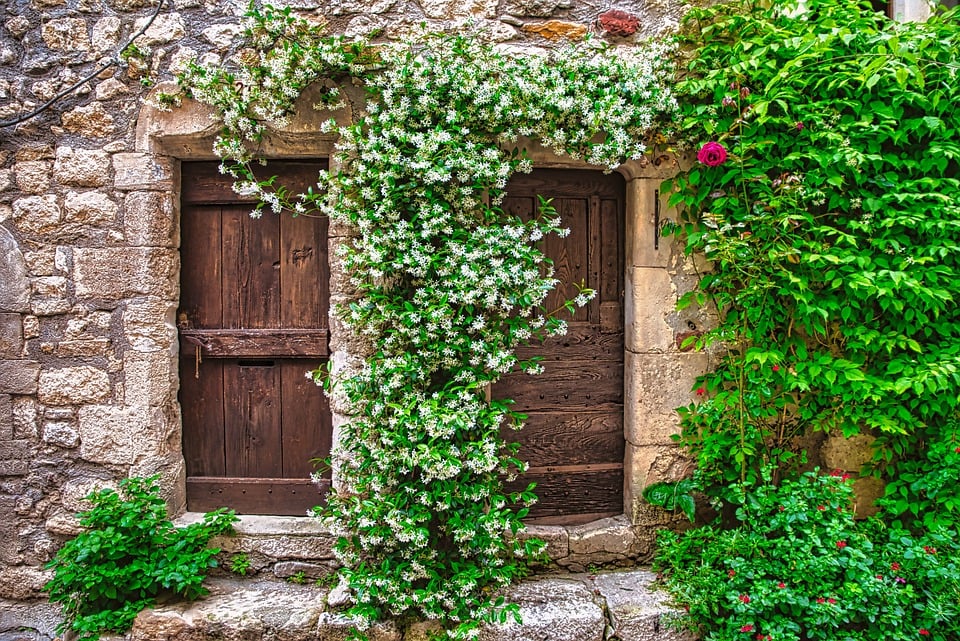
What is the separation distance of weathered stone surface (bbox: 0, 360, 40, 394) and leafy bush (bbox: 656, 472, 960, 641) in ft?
10.1

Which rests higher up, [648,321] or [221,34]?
[221,34]

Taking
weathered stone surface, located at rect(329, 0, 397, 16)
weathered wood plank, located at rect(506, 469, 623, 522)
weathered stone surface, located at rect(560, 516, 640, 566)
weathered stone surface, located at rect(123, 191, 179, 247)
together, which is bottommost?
weathered stone surface, located at rect(560, 516, 640, 566)

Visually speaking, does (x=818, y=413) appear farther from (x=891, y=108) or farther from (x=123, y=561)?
→ (x=123, y=561)

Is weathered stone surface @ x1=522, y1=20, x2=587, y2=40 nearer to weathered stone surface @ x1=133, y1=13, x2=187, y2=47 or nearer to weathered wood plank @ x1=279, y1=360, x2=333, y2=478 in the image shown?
weathered stone surface @ x1=133, y1=13, x2=187, y2=47

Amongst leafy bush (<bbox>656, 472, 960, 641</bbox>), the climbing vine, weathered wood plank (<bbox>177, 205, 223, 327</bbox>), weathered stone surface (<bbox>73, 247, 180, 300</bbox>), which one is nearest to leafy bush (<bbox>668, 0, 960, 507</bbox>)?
leafy bush (<bbox>656, 472, 960, 641</bbox>)

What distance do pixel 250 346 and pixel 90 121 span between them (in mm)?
1246

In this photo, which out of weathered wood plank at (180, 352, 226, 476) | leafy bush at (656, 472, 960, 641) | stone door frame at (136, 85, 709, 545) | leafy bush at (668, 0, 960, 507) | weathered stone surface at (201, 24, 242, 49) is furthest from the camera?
weathered wood plank at (180, 352, 226, 476)

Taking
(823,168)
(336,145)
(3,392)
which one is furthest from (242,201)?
(823,168)

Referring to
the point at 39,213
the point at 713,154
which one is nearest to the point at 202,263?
the point at 39,213

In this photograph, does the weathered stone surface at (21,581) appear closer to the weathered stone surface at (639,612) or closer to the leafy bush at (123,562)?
the leafy bush at (123,562)

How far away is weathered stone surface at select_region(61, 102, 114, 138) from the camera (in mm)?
2604

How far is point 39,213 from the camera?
2619mm

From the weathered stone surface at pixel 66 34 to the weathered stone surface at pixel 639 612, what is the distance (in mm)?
3431

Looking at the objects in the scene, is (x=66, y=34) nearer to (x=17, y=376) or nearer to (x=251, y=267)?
(x=251, y=267)
